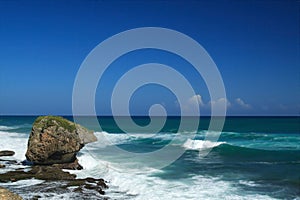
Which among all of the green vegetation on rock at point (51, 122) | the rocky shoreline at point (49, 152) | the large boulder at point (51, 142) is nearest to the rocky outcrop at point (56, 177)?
the rocky shoreline at point (49, 152)

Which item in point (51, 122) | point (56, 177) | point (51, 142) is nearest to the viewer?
point (56, 177)

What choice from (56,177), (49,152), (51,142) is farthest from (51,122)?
(56,177)

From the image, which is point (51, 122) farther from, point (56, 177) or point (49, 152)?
Answer: point (56, 177)

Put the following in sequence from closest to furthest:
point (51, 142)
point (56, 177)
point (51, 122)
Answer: point (56, 177), point (51, 142), point (51, 122)

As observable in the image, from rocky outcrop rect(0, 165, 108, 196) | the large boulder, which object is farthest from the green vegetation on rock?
rocky outcrop rect(0, 165, 108, 196)

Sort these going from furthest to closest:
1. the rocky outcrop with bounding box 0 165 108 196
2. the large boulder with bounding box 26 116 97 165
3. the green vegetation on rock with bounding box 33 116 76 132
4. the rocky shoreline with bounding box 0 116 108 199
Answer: the green vegetation on rock with bounding box 33 116 76 132 → the large boulder with bounding box 26 116 97 165 → the rocky shoreline with bounding box 0 116 108 199 → the rocky outcrop with bounding box 0 165 108 196

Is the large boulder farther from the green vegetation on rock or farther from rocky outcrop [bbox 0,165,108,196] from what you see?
rocky outcrop [bbox 0,165,108,196]

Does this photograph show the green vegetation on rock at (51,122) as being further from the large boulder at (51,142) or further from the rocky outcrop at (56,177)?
the rocky outcrop at (56,177)

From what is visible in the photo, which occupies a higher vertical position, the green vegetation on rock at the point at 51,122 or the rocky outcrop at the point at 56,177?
the green vegetation on rock at the point at 51,122

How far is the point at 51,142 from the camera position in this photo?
17938mm

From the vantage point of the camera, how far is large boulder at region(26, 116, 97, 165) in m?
17.9

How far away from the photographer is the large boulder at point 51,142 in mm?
17922

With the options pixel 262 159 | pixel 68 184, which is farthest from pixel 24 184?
pixel 262 159

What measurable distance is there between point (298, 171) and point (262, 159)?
5.23m
